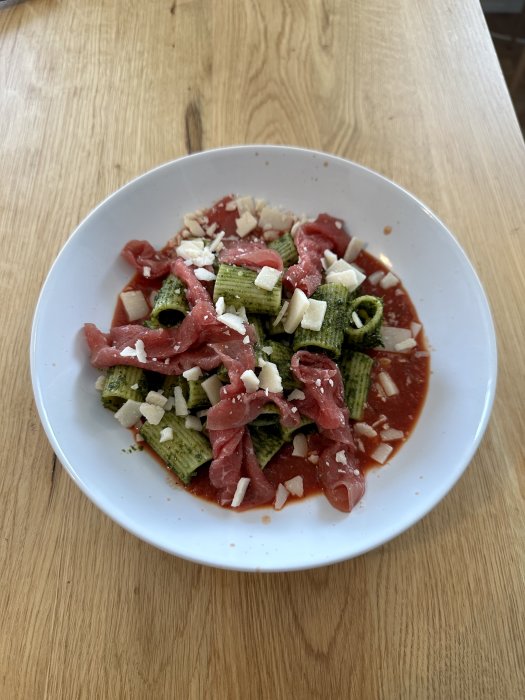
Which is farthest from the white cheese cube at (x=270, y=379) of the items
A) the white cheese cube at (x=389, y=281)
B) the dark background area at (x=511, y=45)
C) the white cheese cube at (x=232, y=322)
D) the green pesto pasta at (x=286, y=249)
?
the dark background area at (x=511, y=45)

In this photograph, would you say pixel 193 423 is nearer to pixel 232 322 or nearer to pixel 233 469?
pixel 233 469

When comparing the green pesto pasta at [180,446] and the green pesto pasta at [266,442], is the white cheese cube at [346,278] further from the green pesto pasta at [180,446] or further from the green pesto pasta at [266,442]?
the green pesto pasta at [180,446]

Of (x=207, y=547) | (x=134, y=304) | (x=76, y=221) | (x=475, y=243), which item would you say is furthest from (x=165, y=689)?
(x=475, y=243)

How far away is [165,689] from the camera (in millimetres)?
1319

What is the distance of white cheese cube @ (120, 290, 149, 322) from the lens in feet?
5.82

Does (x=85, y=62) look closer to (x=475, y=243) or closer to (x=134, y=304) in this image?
(x=134, y=304)

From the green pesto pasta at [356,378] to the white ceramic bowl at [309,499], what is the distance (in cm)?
19

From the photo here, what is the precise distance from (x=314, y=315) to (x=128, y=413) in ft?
2.06

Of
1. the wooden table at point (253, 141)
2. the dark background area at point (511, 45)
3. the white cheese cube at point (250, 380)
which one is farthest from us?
the dark background area at point (511, 45)

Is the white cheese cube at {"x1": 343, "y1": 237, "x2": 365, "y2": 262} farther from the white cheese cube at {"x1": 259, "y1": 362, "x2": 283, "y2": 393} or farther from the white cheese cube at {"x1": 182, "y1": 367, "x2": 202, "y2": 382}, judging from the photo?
the white cheese cube at {"x1": 182, "y1": 367, "x2": 202, "y2": 382}

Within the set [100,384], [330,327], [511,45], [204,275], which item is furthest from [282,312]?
[511,45]

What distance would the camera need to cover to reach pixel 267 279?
5.28 feet

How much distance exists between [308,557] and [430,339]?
2.68 ft

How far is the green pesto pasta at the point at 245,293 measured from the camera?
1618mm
